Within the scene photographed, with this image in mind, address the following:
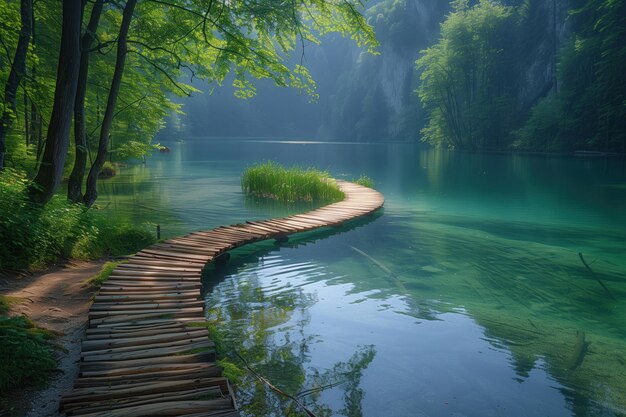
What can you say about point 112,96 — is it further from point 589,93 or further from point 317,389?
point 589,93

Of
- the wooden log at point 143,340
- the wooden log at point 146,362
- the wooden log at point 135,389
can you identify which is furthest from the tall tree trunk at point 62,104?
the wooden log at point 135,389

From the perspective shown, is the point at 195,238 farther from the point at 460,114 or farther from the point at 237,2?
the point at 460,114

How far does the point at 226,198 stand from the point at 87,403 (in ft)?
49.7

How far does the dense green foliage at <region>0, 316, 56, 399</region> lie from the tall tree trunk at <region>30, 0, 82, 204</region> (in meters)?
3.73

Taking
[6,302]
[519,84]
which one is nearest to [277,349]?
[6,302]

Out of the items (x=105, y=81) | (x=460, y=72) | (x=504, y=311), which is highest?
(x=460, y=72)

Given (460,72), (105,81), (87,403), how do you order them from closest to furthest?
(87,403) < (105,81) < (460,72)

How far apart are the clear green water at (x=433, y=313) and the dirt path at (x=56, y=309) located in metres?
1.49

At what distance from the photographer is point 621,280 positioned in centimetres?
803

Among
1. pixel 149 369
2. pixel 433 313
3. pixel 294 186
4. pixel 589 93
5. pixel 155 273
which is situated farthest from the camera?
pixel 589 93

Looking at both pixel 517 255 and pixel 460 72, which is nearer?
pixel 517 255

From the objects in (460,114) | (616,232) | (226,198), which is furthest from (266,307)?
(460,114)

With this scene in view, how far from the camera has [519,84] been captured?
53281mm

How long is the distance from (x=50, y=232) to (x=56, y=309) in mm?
2433
